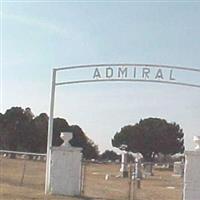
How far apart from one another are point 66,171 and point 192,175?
4.12m

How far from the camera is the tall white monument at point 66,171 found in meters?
17.2

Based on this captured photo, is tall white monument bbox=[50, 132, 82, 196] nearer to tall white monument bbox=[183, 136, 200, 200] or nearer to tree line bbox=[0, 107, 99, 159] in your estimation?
tall white monument bbox=[183, 136, 200, 200]

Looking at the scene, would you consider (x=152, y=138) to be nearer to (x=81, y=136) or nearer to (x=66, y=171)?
(x=81, y=136)

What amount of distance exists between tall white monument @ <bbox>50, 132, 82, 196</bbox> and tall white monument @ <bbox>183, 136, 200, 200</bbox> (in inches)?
142

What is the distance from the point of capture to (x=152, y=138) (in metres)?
83.9

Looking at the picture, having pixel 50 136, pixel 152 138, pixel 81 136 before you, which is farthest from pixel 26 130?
pixel 50 136

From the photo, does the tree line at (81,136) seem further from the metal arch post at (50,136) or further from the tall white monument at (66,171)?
the tall white monument at (66,171)

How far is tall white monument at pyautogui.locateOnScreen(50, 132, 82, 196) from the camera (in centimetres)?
1723

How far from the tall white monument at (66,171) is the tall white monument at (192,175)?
11.8ft

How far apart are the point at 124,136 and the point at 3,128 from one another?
2302 centimetres

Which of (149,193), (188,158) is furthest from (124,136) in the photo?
(188,158)

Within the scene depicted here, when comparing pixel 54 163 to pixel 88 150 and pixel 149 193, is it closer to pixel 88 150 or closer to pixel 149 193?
pixel 149 193

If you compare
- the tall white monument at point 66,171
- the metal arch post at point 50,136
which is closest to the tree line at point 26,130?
the metal arch post at point 50,136

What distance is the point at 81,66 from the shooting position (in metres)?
18.5
